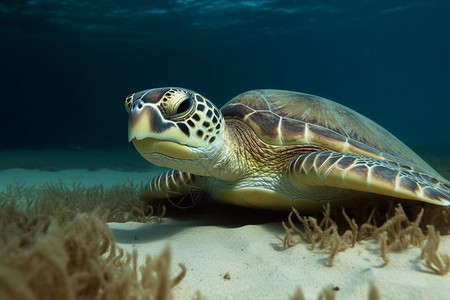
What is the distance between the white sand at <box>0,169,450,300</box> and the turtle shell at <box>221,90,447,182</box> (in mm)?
791

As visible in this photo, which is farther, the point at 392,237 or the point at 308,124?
the point at 308,124

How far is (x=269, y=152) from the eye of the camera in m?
2.41

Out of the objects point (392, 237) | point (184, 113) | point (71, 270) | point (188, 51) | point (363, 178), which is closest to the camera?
point (71, 270)

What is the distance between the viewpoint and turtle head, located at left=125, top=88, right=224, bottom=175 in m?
1.79

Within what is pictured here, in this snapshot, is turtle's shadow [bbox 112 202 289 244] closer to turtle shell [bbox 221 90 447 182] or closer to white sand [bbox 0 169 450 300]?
white sand [bbox 0 169 450 300]

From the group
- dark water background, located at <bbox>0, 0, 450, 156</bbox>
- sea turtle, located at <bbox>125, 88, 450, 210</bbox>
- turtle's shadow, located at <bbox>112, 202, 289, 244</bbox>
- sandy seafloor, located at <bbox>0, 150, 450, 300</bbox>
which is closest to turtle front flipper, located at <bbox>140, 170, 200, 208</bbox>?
sea turtle, located at <bbox>125, 88, 450, 210</bbox>

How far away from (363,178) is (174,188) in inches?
63.5

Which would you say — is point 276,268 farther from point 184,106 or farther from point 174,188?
point 174,188

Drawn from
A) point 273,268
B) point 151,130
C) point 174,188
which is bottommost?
point 174,188

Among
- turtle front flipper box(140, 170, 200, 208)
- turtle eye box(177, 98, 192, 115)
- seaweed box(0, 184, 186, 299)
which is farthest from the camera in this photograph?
turtle front flipper box(140, 170, 200, 208)

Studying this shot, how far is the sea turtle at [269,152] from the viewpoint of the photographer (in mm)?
1794

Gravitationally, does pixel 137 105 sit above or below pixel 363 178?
above

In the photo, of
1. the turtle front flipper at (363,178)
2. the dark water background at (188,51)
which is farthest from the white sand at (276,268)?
the dark water background at (188,51)

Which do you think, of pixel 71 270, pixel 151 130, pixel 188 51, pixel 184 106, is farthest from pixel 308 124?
pixel 188 51
